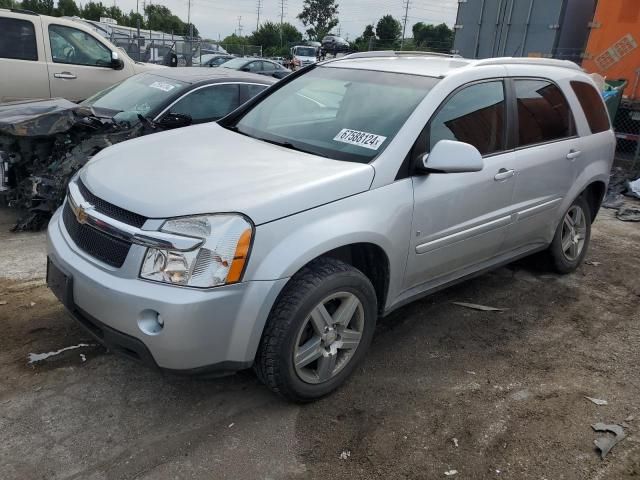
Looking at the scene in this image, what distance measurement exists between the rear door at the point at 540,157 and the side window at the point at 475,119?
18cm

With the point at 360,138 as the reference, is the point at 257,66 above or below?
below

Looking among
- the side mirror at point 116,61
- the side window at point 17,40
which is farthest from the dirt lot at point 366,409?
the side mirror at point 116,61

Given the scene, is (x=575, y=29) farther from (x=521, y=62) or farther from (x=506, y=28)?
(x=521, y=62)

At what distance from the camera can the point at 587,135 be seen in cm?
459

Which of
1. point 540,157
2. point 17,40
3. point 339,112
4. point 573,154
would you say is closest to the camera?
point 339,112

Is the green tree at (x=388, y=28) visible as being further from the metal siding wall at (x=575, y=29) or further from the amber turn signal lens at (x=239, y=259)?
the amber turn signal lens at (x=239, y=259)

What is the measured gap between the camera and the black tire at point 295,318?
270 centimetres

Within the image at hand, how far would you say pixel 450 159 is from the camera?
315 centimetres

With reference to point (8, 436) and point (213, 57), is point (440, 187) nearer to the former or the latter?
point (8, 436)

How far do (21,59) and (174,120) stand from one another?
3330 millimetres

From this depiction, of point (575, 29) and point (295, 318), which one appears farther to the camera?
point (575, 29)

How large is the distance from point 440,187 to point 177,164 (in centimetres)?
152

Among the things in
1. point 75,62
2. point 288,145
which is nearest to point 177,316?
point 288,145

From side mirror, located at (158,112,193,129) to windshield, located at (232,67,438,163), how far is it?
181 cm
